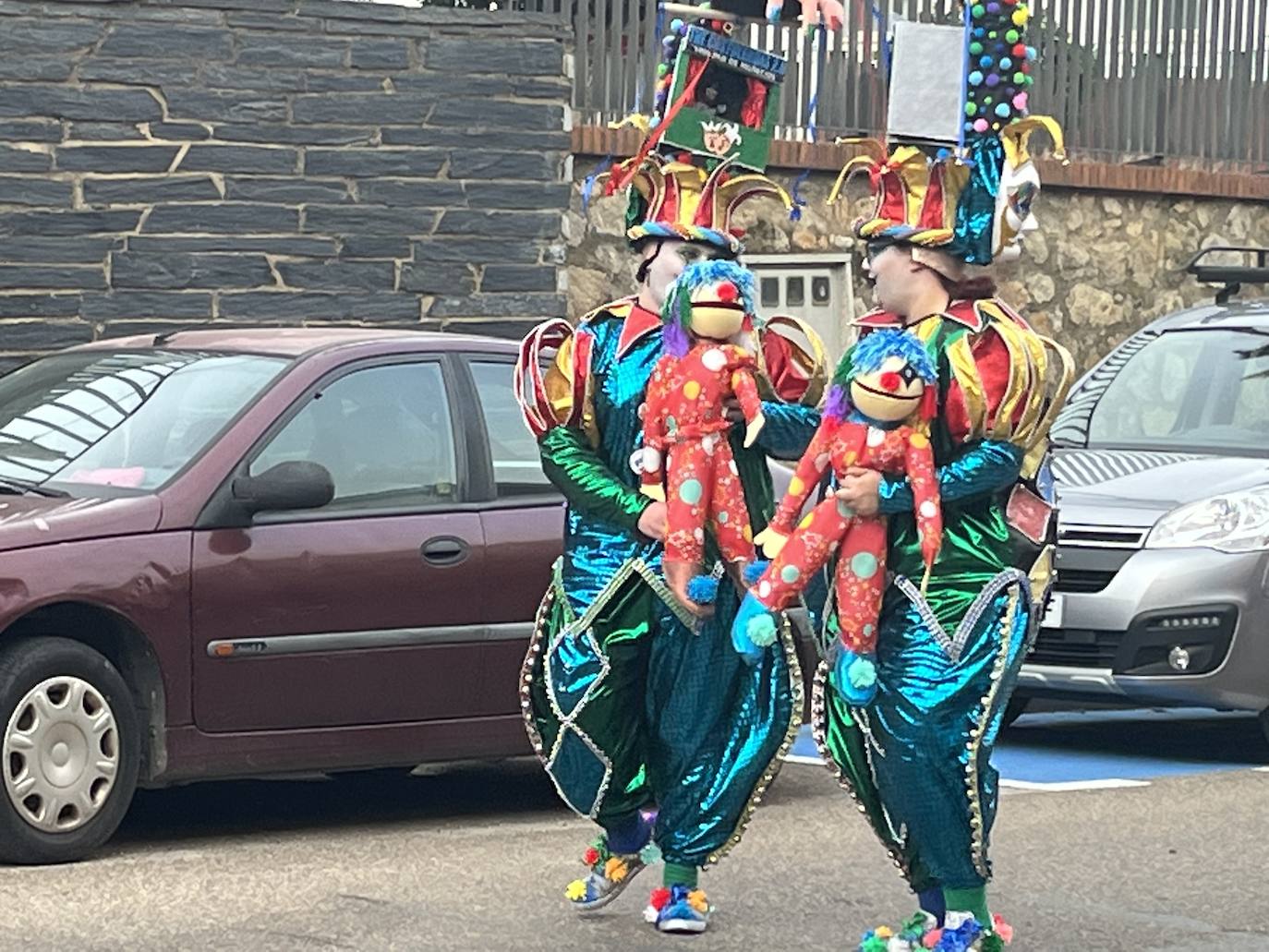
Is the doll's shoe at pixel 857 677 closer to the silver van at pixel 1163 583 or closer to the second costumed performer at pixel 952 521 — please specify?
the second costumed performer at pixel 952 521

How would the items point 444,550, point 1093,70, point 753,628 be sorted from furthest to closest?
point 1093,70 < point 444,550 < point 753,628

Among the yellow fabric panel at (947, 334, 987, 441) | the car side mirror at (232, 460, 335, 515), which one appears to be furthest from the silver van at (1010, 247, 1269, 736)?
the yellow fabric panel at (947, 334, 987, 441)

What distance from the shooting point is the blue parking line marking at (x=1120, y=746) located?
10.1 metres

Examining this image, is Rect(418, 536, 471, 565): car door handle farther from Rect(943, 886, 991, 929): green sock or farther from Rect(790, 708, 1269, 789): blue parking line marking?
Rect(943, 886, 991, 929): green sock

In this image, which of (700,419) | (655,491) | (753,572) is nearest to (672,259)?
(700,419)

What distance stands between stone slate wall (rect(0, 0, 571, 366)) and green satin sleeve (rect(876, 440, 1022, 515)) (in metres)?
7.75

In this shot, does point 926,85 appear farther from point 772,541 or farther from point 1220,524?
point 1220,524

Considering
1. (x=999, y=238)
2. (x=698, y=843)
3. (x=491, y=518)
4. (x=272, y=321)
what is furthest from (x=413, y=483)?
(x=272, y=321)

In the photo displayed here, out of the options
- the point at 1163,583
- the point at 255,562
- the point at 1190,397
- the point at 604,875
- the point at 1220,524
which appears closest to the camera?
the point at 604,875

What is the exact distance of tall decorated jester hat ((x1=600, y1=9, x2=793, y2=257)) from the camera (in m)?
6.80

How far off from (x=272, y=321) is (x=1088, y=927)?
24.9ft

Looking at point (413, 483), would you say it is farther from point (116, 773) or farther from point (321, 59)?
point (321, 59)

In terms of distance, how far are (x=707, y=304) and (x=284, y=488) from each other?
1.96 m

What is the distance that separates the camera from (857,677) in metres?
6.05
